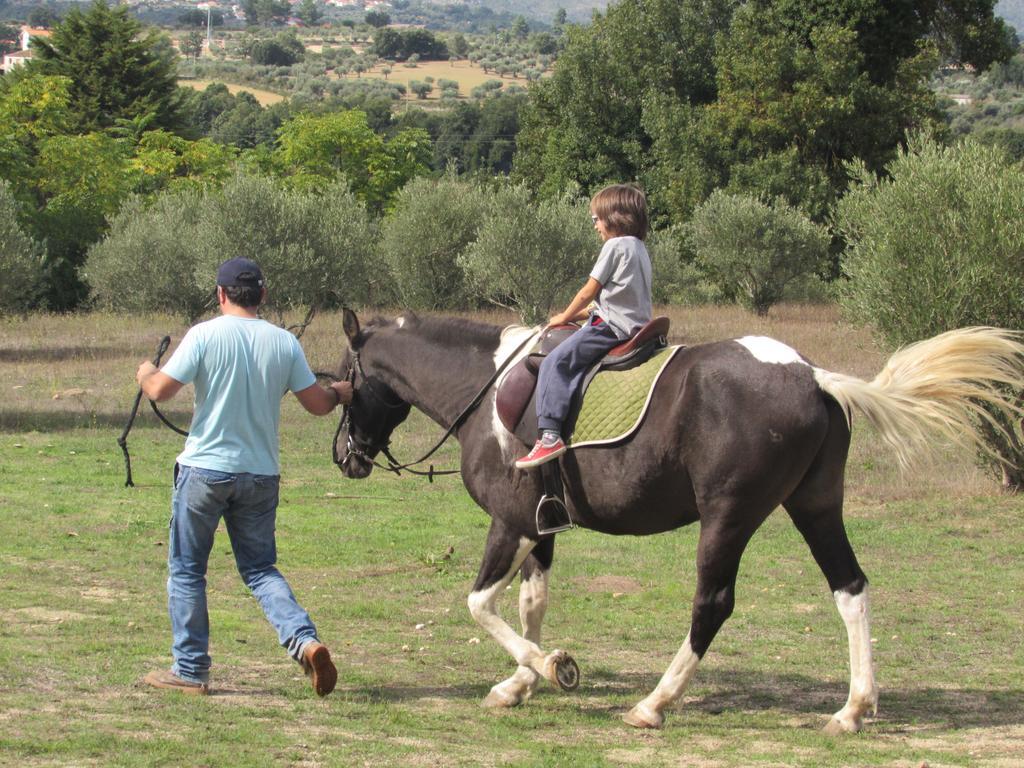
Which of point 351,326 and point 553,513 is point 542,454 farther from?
point 351,326

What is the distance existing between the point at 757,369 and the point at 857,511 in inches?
355

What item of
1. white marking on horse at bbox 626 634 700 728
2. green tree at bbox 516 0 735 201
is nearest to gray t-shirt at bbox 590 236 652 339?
white marking on horse at bbox 626 634 700 728

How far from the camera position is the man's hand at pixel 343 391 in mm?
7773

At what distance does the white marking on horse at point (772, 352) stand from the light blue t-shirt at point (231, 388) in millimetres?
2492

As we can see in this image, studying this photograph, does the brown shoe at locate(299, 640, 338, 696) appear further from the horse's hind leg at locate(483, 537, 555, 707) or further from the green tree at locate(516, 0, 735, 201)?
the green tree at locate(516, 0, 735, 201)

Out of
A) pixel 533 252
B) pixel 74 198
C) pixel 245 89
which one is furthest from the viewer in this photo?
pixel 245 89

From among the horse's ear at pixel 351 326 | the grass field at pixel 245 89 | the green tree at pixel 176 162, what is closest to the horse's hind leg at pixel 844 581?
the horse's ear at pixel 351 326

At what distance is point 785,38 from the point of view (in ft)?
147

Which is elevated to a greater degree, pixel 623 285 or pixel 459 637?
pixel 623 285

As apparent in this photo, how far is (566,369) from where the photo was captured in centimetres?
738

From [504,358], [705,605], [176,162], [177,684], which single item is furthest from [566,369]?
[176,162]

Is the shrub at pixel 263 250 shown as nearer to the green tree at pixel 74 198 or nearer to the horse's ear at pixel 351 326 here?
the green tree at pixel 74 198

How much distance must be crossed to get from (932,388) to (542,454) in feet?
7.52

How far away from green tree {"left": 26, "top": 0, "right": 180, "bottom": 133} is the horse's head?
61654mm
